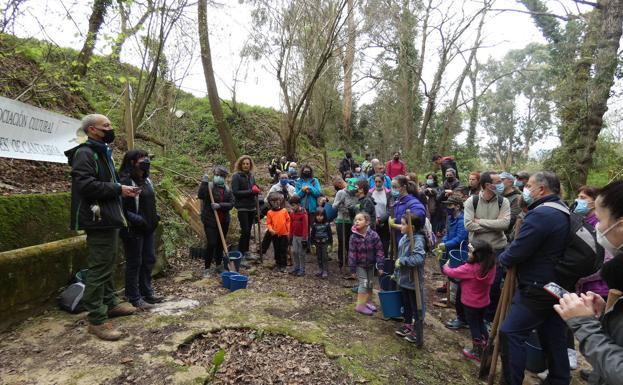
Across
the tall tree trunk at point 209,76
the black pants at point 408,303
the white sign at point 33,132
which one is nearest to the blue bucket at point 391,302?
the black pants at point 408,303

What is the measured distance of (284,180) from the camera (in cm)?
739

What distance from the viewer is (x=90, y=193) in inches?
125

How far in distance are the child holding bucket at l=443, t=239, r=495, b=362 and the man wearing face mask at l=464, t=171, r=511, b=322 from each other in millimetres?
571

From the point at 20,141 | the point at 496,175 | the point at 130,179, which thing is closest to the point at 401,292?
the point at 496,175

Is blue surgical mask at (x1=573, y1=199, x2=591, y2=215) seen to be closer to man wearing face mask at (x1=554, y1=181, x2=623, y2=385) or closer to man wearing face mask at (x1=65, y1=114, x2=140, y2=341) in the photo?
man wearing face mask at (x1=554, y1=181, x2=623, y2=385)

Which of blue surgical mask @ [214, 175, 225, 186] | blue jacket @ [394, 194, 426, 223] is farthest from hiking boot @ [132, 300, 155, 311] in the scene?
blue jacket @ [394, 194, 426, 223]

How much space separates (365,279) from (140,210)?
10.5ft

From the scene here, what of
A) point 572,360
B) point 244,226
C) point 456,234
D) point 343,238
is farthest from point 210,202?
point 572,360

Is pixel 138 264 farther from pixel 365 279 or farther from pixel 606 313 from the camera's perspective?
pixel 606 313

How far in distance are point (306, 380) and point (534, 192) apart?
2682 mm

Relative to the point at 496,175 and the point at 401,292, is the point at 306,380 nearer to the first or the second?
the point at 401,292

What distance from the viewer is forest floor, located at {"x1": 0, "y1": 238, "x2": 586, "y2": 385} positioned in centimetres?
299

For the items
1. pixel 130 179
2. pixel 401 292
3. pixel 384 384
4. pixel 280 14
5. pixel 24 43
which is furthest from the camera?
pixel 280 14

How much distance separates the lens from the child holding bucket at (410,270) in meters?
4.04
